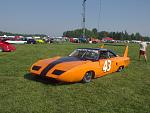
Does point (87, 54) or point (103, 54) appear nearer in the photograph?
point (87, 54)

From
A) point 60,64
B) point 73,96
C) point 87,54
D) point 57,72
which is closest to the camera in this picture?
point 73,96

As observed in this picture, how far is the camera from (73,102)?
6.31 metres

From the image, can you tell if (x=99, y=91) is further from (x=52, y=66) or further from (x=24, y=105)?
(x=24, y=105)

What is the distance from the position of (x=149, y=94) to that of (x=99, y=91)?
1.50 m

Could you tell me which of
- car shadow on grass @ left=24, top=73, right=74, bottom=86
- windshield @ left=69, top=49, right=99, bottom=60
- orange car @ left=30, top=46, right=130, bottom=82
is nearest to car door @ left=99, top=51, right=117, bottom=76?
orange car @ left=30, top=46, right=130, bottom=82

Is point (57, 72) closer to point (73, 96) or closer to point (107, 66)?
point (73, 96)

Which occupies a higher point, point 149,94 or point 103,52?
point 103,52

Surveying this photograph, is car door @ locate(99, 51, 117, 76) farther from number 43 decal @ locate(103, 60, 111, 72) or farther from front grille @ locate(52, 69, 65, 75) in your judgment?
front grille @ locate(52, 69, 65, 75)

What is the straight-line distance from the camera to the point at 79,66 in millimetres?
8273

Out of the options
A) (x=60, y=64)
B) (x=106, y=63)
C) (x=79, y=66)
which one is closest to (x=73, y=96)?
(x=79, y=66)

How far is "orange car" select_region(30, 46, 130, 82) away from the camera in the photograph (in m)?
8.01

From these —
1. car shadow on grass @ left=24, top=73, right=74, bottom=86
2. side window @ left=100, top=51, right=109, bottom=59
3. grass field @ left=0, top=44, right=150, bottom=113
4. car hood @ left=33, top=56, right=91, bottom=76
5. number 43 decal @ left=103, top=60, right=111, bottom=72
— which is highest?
side window @ left=100, top=51, right=109, bottom=59

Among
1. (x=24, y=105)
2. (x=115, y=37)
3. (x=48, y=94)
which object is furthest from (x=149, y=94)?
(x=115, y=37)

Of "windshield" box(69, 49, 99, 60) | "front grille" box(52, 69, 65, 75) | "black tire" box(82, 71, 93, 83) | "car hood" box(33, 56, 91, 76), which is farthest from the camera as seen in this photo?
"windshield" box(69, 49, 99, 60)
